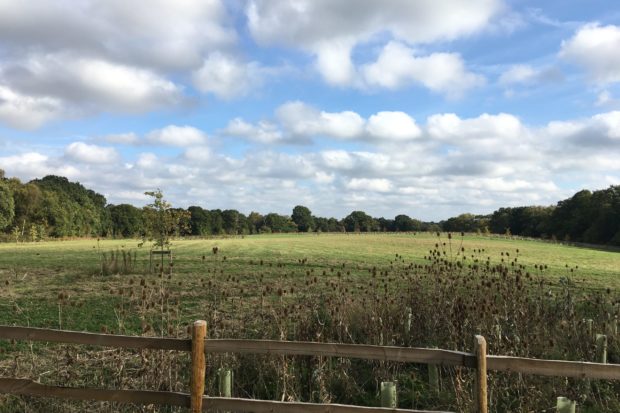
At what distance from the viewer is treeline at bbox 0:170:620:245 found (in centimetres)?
8014

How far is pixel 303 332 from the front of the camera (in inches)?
314

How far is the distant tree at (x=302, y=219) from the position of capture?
14749cm

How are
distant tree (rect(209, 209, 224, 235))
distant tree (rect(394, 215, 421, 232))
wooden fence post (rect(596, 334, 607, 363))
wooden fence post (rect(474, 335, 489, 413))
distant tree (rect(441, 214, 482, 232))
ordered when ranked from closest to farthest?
wooden fence post (rect(474, 335, 489, 413)) → wooden fence post (rect(596, 334, 607, 363)) → distant tree (rect(441, 214, 482, 232)) → distant tree (rect(394, 215, 421, 232)) → distant tree (rect(209, 209, 224, 235))

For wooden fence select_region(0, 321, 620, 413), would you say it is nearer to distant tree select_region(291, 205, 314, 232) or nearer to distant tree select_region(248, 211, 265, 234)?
distant tree select_region(248, 211, 265, 234)

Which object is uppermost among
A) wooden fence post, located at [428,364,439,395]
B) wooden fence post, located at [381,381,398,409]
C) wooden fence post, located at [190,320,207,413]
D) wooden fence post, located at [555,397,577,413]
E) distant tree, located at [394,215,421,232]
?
distant tree, located at [394,215,421,232]

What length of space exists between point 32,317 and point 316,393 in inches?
317

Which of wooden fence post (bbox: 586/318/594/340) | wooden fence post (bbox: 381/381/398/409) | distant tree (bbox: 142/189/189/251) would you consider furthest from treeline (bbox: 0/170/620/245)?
wooden fence post (bbox: 381/381/398/409)

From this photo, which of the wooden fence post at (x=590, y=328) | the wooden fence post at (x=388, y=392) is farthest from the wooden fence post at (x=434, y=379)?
the wooden fence post at (x=590, y=328)

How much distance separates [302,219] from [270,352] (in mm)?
145201

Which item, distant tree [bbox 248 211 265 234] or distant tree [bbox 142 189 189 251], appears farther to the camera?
distant tree [bbox 248 211 265 234]

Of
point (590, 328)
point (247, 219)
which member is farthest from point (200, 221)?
point (590, 328)

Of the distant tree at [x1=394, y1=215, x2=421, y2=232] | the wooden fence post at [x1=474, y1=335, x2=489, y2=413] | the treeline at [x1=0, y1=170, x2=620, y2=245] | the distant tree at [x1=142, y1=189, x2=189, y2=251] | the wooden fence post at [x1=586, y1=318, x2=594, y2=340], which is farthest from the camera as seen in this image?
the distant tree at [x1=394, y1=215, x2=421, y2=232]

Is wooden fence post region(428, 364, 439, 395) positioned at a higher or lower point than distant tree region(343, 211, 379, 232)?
lower

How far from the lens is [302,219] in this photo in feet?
490
